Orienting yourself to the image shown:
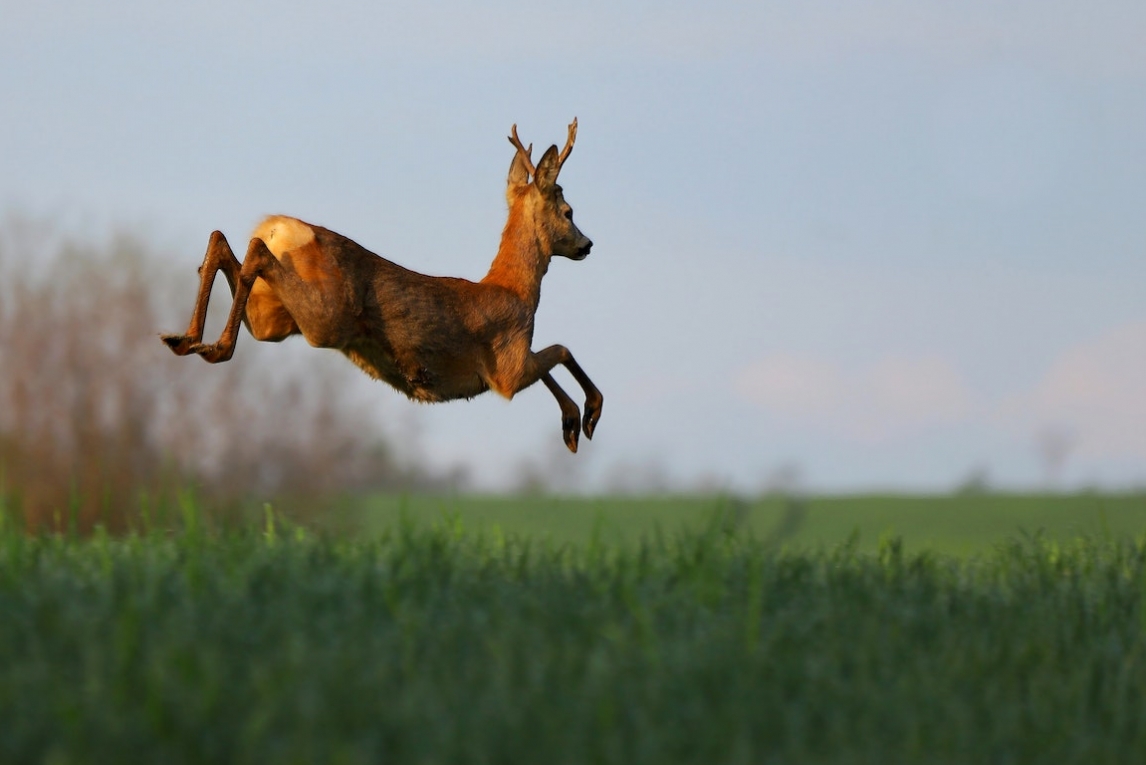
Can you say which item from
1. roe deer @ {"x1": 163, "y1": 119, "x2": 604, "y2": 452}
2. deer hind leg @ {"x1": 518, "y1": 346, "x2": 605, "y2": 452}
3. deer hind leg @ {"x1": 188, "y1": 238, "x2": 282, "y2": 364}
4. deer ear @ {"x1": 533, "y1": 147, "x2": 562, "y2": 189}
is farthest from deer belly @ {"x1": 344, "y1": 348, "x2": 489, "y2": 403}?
deer ear @ {"x1": 533, "y1": 147, "x2": 562, "y2": 189}

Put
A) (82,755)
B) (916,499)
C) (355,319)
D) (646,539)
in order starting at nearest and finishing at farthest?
(82,755), (646,539), (355,319), (916,499)

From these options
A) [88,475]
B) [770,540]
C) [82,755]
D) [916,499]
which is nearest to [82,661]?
[82,755]

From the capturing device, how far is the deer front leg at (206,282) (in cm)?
716

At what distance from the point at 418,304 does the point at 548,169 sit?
5.09ft

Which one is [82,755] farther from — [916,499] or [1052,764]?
[916,499]

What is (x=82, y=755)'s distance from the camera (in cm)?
371

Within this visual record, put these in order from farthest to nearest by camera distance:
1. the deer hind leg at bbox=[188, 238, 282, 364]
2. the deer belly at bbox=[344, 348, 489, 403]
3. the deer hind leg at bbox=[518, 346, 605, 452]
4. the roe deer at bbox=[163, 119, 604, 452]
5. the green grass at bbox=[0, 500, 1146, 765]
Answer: the deer hind leg at bbox=[518, 346, 605, 452]
the deer belly at bbox=[344, 348, 489, 403]
the roe deer at bbox=[163, 119, 604, 452]
the deer hind leg at bbox=[188, 238, 282, 364]
the green grass at bbox=[0, 500, 1146, 765]

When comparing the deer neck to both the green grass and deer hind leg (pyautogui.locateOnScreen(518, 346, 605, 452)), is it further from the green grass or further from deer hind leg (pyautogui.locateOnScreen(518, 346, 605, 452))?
the green grass

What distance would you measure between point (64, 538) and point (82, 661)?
2730 mm

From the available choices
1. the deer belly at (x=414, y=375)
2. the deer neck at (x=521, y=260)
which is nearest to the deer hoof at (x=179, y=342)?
the deer belly at (x=414, y=375)

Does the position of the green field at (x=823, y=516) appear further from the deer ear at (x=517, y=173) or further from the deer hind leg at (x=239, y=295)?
the deer ear at (x=517, y=173)

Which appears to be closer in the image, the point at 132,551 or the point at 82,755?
the point at 82,755

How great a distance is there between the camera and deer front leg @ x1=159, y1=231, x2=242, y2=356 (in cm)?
716

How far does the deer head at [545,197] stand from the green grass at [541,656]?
117 inches
